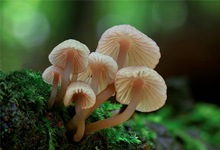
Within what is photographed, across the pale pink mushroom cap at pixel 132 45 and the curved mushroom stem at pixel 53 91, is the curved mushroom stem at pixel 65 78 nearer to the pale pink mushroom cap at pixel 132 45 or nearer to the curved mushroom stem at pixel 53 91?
the curved mushroom stem at pixel 53 91

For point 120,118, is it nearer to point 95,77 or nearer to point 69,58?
point 95,77

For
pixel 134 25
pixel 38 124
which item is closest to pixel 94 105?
pixel 38 124

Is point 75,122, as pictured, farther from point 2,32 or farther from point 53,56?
point 2,32

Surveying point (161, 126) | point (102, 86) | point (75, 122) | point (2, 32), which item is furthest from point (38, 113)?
point (2, 32)

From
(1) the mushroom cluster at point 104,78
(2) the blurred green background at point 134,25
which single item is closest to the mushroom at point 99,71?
(1) the mushroom cluster at point 104,78

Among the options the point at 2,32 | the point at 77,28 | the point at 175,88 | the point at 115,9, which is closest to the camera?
Answer: the point at 175,88

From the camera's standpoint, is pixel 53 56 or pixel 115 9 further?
pixel 115 9
